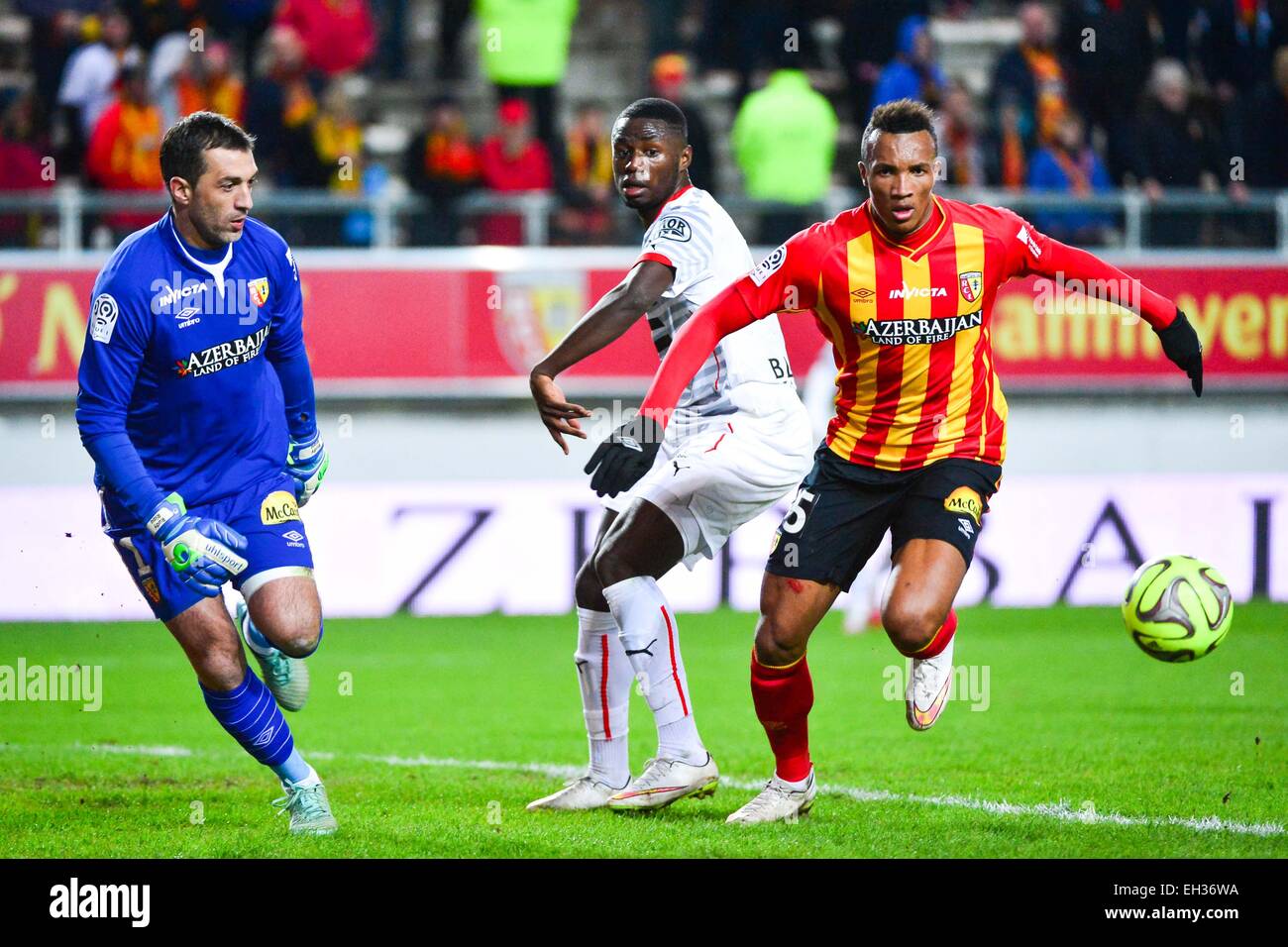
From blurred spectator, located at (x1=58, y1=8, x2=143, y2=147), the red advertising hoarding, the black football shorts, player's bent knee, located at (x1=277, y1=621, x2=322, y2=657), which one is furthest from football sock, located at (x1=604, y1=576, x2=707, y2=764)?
blurred spectator, located at (x1=58, y1=8, x2=143, y2=147)

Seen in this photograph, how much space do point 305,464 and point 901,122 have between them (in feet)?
7.73

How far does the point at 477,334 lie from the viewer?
1341 centimetres

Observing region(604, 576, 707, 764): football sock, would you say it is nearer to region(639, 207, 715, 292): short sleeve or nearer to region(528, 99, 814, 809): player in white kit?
region(528, 99, 814, 809): player in white kit

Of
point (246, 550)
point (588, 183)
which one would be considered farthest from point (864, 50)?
point (246, 550)

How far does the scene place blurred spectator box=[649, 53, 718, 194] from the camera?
13.2m

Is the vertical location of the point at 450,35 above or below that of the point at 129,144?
above

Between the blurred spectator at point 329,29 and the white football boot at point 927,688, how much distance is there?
941 centimetres

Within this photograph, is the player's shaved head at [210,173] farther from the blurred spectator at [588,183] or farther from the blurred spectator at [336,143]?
the blurred spectator at [336,143]

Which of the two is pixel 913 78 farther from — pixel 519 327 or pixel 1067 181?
pixel 519 327

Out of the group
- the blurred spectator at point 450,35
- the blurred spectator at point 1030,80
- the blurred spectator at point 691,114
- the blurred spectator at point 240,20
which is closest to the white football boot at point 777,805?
the blurred spectator at point 691,114

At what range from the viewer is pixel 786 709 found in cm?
618
